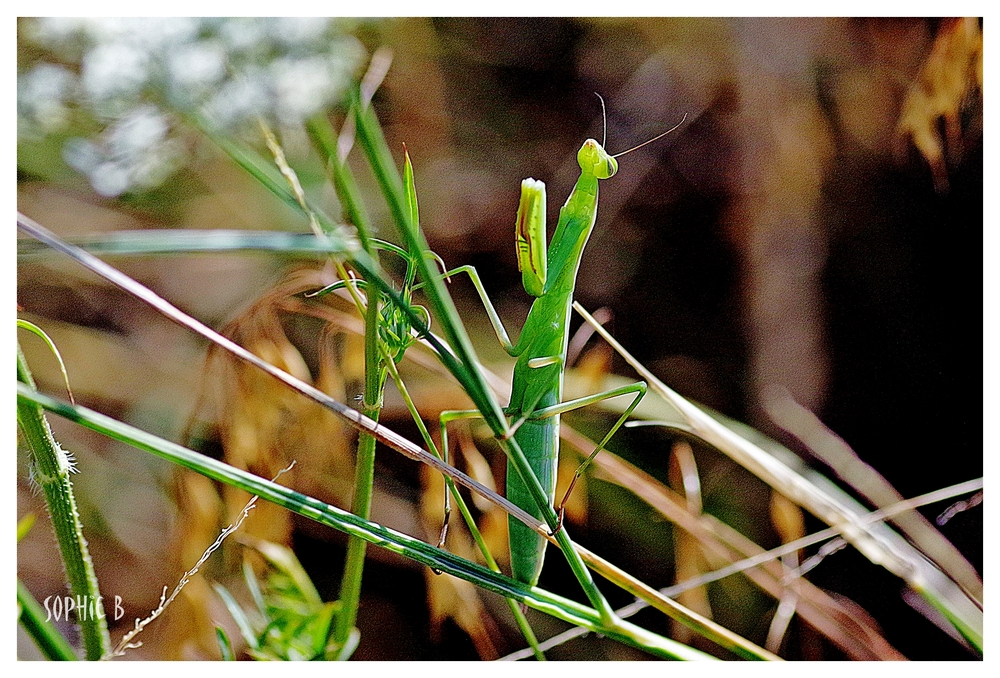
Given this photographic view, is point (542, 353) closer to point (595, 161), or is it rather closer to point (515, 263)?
point (595, 161)

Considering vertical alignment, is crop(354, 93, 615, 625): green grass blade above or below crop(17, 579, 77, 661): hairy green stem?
above

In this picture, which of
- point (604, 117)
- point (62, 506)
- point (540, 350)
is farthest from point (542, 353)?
point (604, 117)

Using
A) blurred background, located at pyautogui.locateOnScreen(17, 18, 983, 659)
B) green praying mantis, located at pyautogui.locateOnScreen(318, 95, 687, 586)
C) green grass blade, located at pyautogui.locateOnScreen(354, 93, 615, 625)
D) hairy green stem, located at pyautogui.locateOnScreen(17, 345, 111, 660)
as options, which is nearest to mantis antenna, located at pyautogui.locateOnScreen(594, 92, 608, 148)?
blurred background, located at pyautogui.locateOnScreen(17, 18, 983, 659)

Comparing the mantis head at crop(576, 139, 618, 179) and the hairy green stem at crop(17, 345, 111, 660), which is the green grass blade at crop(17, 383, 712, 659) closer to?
the hairy green stem at crop(17, 345, 111, 660)

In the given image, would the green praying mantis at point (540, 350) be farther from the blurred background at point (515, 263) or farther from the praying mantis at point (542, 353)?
the blurred background at point (515, 263)

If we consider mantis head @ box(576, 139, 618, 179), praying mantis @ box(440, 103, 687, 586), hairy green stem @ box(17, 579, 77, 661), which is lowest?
hairy green stem @ box(17, 579, 77, 661)

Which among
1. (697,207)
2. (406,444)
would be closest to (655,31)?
(697,207)
